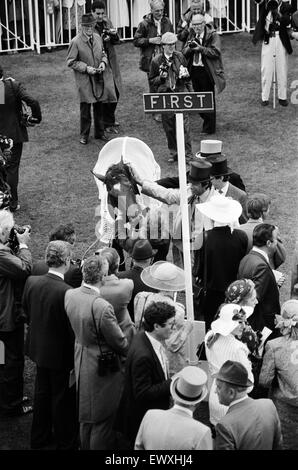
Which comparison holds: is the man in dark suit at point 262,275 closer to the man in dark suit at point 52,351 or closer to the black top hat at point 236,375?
the man in dark suit at point 52,351

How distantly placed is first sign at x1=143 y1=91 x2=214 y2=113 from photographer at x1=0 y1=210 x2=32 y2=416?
57.8 inches

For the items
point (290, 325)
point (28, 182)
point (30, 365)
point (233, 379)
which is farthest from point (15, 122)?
point (233, 379)

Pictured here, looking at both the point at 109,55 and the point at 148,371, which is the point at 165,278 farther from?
the point at 109,55

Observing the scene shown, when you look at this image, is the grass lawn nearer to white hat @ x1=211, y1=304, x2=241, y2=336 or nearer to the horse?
the horse

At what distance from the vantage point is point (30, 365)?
8.72 meters

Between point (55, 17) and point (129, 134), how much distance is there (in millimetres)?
4125

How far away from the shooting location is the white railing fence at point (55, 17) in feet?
54.6

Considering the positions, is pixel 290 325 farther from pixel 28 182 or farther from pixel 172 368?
pixel 28 182

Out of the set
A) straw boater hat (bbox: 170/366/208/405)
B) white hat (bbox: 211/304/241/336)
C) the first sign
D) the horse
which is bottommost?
the horse

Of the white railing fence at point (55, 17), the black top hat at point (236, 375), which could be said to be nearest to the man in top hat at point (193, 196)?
the black top hat at point (236, 375)

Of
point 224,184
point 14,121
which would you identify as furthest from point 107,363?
point 14,121

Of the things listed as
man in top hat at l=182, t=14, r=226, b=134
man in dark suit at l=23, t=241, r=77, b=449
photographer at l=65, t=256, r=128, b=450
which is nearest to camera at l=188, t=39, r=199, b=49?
man in top hat at l=182, t=14, r=226, b=134

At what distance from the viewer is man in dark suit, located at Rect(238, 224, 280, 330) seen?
7902mm

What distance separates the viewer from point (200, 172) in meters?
9.05
